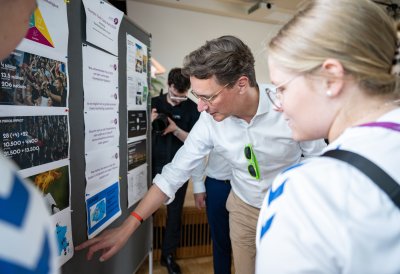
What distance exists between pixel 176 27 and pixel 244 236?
11.4 ft

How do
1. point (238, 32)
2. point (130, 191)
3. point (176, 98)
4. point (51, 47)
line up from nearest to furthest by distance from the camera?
point (51, 47)
point (130, 191)
point (176, 98)
point (238, 32)

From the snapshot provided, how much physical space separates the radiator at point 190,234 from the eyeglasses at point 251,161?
4.27ft

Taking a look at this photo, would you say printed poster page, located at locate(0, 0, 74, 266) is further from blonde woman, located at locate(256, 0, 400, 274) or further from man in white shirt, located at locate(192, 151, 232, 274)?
man in white shirt, located at locate(192, 151, 232, 274)

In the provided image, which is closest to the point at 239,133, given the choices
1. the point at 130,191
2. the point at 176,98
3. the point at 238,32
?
the point at 130,191

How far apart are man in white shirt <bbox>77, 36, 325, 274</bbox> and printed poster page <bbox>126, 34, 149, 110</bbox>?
296 millimetres

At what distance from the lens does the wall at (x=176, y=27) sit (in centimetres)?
396

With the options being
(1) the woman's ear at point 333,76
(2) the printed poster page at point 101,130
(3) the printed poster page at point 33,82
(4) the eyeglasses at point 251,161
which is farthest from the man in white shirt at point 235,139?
(1) the woman's ear at point 333,76

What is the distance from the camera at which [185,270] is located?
91.7 inches

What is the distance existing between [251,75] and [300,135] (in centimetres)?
68

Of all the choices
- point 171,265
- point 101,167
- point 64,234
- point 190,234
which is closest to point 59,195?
point 64,234

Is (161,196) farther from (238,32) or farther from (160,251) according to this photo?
(238,32)

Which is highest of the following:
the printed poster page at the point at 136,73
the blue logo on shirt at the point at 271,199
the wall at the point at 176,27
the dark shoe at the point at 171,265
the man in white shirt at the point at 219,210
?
the wall at the point at 176,27

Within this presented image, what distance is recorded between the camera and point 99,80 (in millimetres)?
1122

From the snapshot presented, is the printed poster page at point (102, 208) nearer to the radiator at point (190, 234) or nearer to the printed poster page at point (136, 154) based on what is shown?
the printed poster page at point (136, 154)
